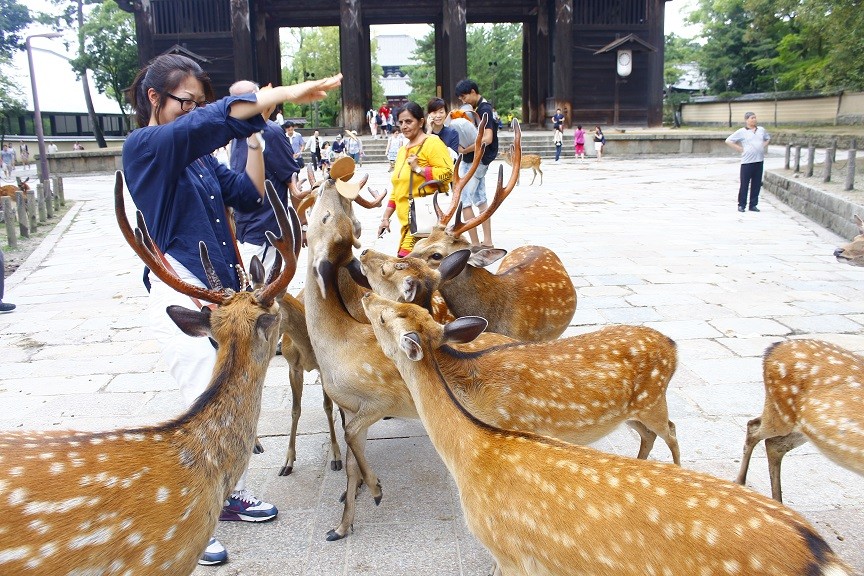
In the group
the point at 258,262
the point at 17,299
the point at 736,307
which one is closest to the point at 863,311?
the point at 736,307

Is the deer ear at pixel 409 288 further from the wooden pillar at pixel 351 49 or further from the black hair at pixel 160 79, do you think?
the wooden pillar at pixel 351 49

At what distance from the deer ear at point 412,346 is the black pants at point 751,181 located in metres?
10.5

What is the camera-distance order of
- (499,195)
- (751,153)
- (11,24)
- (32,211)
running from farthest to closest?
(11,24)
(32,211)
(751,153)
(499,195)

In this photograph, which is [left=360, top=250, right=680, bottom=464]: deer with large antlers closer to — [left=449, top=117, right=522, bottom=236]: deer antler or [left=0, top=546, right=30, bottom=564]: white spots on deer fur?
[left=449, top=117, right=522, bottom=236]: deer antler

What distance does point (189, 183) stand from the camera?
2691 millimetres

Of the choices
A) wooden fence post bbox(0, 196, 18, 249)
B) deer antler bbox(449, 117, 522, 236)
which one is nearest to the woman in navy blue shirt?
deer antler bbox(449, 117, 522, 236)

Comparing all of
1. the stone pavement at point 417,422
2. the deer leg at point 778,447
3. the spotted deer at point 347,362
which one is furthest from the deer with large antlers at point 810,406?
the spotted deer at point 347,362

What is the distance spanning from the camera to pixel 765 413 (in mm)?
3129

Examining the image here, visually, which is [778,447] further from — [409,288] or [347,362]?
[347,362]

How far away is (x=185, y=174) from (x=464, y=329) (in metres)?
1.19

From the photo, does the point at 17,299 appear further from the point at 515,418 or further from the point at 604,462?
the point at 604,462

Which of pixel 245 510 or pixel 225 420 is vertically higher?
pixel 225 420

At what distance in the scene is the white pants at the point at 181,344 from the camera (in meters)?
2.63

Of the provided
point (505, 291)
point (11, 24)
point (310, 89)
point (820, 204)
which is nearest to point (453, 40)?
point (820, 204)
